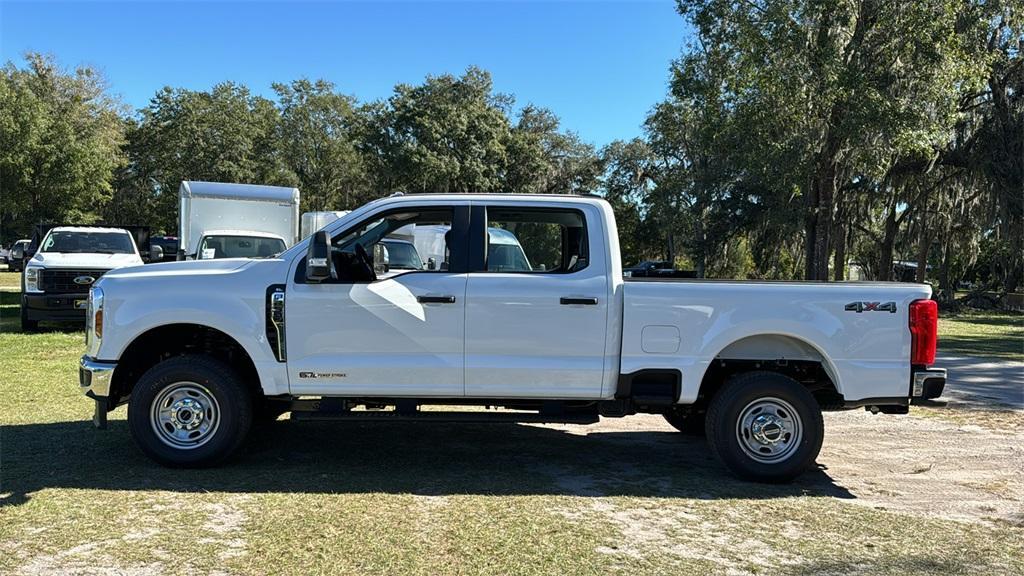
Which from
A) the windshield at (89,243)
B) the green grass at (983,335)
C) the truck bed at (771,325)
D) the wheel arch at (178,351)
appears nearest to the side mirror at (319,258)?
the wheel arch at (178,351)

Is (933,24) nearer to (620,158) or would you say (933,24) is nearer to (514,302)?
(514,302)

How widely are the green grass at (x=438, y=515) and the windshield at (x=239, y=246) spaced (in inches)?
344

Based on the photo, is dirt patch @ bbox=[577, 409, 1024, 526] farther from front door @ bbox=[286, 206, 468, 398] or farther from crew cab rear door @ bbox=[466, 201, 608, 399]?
front door @ bbox=[286, 206, 468, 398]

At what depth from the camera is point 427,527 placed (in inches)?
175

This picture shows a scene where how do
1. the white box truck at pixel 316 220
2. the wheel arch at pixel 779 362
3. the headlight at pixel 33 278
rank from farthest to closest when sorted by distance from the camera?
the white box truck at pixel 316 220
the headlight at pixel 33 278
the wheel arch at pixel 779 362

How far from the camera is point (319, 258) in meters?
5.12

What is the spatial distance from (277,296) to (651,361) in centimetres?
268

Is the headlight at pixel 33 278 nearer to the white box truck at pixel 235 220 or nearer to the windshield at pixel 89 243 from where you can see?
the windshield at pixel 89 243

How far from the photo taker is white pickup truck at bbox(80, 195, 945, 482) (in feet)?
17.5

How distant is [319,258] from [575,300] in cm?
179

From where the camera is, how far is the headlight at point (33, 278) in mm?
13039

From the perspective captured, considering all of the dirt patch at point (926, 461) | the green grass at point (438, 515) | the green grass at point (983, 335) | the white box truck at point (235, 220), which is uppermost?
the white box truck at point (235, 220)

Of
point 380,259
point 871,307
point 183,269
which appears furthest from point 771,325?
point 183,269

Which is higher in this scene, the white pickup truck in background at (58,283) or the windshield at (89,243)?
the windshield at (89,243)
